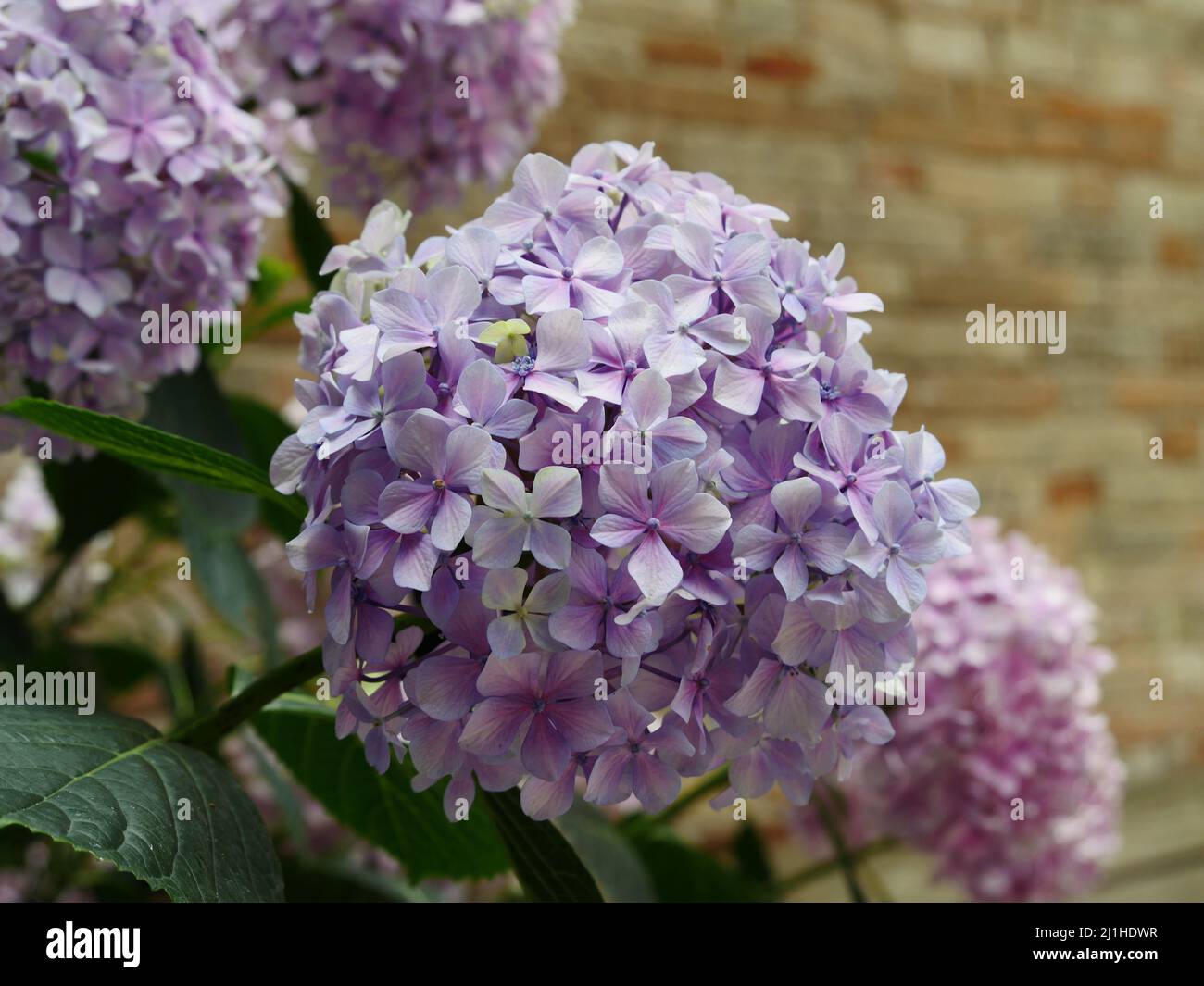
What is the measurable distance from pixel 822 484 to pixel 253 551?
0.74 meters

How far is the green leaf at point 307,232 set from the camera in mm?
682

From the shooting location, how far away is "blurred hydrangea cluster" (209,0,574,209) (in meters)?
0.57

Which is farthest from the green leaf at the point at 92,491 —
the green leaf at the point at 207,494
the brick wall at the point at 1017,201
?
the brick wall at the point at 1017,201

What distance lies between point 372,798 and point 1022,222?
5.44 feet

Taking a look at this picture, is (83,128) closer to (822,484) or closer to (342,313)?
(342,313)

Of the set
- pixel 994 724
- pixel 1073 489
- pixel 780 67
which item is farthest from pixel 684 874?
pixel 1073 489

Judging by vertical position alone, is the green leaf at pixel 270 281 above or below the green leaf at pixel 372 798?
above

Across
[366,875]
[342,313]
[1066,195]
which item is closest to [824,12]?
[1066,195]

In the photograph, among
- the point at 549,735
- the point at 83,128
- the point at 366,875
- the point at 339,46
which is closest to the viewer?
the point at 549,735

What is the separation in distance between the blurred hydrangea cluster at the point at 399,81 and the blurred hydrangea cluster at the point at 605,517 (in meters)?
0.26

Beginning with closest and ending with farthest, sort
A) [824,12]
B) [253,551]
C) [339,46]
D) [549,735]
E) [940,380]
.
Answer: [549,735]
[339,46]
[253,551]
[824,12]
[940,380]

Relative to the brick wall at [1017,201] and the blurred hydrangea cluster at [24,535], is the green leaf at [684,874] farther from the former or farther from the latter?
the brick wall at [1017,201]
